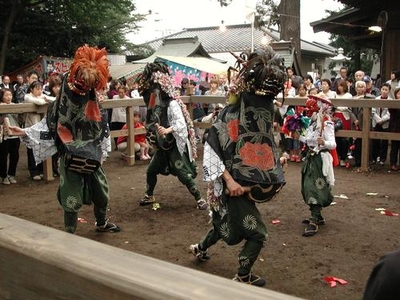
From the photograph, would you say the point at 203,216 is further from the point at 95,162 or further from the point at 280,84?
the point at 280,84

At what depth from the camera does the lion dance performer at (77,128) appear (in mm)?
4277

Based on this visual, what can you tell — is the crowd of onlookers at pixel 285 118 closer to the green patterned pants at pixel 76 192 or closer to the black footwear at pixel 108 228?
the black footwear at pixel 108 228

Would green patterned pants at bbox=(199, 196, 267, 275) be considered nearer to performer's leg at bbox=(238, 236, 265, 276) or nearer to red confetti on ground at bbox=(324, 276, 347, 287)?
performer's leg at bbox=(238, 236, 265, 276)

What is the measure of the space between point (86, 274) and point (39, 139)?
10.7ft

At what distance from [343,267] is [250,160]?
1371 millimetres

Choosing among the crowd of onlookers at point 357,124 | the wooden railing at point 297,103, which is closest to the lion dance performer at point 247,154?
the wooden railing at point 297,103

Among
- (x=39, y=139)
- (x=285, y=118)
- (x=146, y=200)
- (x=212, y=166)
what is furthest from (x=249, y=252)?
(x=285, y=118)

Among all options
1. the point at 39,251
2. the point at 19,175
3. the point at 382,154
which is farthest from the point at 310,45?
the point at 39,251

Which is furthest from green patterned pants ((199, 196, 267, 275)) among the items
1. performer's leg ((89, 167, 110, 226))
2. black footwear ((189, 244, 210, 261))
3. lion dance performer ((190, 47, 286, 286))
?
performer's leg ((89, 167, 110, 226))

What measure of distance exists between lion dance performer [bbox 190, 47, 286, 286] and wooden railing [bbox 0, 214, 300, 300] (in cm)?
197

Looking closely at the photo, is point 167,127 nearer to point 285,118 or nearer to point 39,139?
point 39,139

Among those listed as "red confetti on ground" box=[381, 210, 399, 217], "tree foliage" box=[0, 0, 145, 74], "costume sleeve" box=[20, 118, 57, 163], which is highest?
"tree foliage" box=[0, 0, 145, 74]

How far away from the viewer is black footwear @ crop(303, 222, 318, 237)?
492 cm

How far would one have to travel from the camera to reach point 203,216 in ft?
18.3
